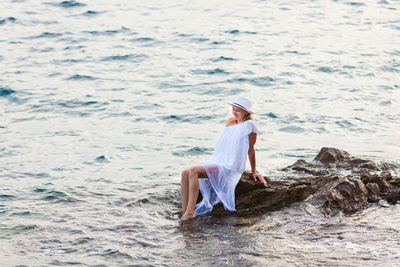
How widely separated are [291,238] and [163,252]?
1679 mm

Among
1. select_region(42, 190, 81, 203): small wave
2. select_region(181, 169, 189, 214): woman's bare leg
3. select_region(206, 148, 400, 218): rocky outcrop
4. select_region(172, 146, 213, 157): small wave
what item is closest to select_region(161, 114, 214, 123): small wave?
select_region(172, 146, 213, 157): small wave

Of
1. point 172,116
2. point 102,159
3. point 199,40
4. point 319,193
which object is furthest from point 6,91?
point 319,193

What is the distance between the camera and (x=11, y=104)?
16.2 metres

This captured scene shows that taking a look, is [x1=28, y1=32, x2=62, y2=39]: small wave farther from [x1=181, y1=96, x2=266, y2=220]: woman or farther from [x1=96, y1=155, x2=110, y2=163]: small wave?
[x1=181, y1=96, x2=266, y2=220]: woman

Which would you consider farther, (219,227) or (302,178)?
(302,178)

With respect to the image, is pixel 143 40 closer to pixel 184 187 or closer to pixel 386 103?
pixel 386 103

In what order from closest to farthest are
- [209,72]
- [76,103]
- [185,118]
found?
[185,118] → [76,103] → [209,72]

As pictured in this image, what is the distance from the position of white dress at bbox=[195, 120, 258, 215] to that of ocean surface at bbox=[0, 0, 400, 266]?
39 cm

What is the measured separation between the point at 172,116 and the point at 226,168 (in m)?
6.63

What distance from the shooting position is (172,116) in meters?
15.4

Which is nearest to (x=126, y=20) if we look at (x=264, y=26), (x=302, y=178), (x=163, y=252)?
(x=264, y=26)

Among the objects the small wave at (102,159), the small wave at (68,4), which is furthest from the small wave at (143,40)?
the small wave at (102,159)

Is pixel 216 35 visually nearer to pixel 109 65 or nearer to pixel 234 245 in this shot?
pixel 109 65

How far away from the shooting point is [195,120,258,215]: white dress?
29.2 feet
